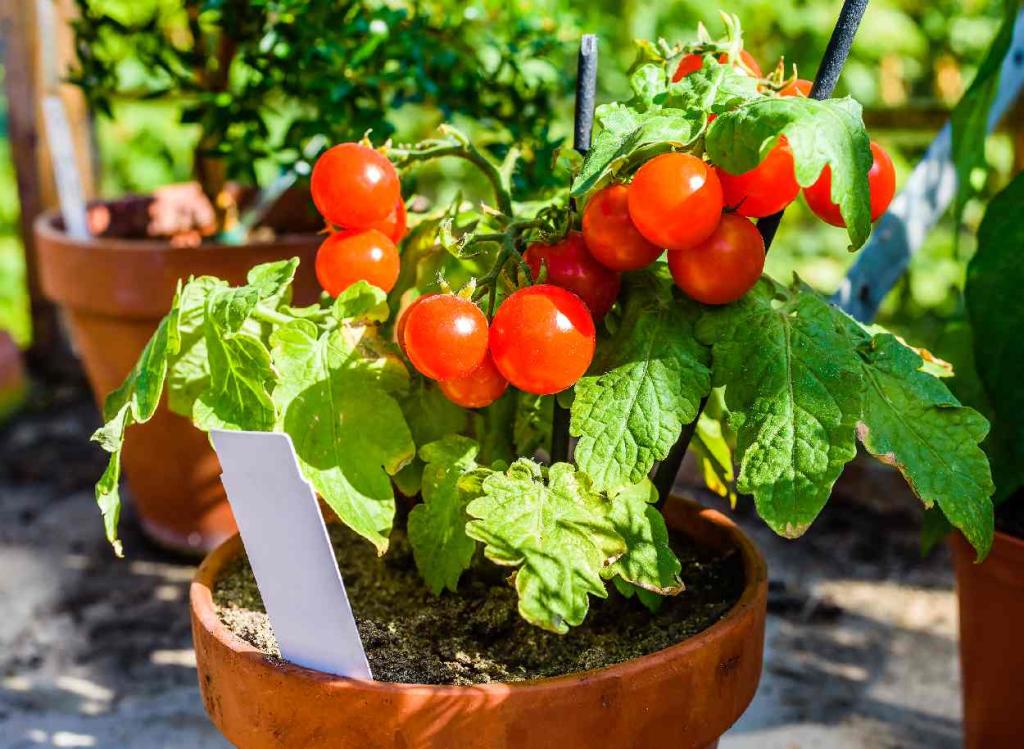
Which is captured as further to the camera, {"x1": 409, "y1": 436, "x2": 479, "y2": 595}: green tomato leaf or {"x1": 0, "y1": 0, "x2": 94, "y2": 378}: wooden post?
{"x1": 0, "y1": 0, "x2": 94, "y2": 378}: wooden post

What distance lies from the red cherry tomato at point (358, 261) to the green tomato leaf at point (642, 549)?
0.89 ft

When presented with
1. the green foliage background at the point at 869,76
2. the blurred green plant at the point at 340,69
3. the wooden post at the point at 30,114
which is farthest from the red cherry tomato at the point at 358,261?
the wooden post at the point at 30,114

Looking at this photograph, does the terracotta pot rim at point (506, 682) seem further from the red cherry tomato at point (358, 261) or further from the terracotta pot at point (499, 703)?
the red cherry tomato at point (358, 261)

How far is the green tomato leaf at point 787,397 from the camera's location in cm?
77

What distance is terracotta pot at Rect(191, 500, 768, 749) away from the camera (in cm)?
76

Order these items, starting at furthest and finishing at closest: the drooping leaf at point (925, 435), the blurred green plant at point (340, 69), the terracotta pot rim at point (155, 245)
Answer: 1. the terracotta pot rim at point (155, 245)
2. the blurred green plant at point (340, 69)
3. the drooping leaf at point (925, 435)

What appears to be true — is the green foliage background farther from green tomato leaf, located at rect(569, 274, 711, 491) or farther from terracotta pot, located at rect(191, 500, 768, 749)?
terracotta pot, located at rect(191, 500, 768, 749)

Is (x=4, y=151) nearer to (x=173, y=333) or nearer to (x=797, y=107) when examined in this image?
(x=173, y=333)

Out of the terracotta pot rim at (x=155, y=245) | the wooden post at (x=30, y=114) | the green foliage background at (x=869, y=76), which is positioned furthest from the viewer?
the green foliage background at (x=869, y=76)

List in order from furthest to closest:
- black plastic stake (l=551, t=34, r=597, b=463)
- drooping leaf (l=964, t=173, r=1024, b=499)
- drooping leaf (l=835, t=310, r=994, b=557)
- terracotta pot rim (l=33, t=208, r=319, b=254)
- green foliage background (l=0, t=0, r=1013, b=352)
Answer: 1. green foliage background (l=0, t=0, r=1013, b=352)
2. terracotta pot rim (l=33, t=208, r=319, b=254)
3. drooping leaf (l=964, t=173, r=1024, b=499)
4. black plastic stake (l=551, t=34, r=597, b=463)
5. drooping leaf (l=835, t=310, r=994, b=557)

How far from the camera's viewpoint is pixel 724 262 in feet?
2.60

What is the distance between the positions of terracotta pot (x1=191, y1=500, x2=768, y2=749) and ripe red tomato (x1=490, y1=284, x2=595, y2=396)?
0.72 feet

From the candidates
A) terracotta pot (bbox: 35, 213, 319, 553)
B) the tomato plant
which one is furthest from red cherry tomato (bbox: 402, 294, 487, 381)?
terracotta pot (bbox: 35, 213, 319, 553)

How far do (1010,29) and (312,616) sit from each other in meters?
1.13
